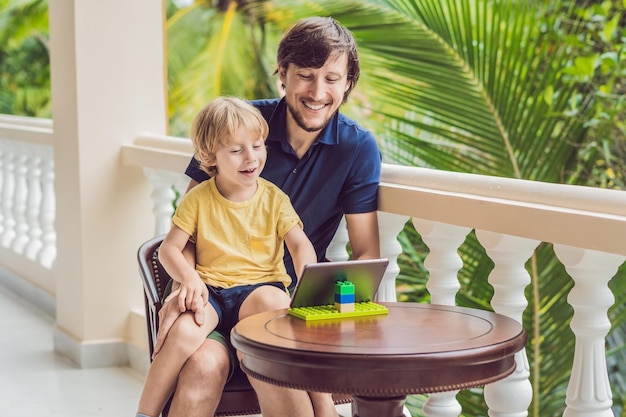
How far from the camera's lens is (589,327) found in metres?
2.27

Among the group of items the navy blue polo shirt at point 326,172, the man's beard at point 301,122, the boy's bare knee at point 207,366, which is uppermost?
the man's beard at point 301,122

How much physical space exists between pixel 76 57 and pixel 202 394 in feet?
7.49

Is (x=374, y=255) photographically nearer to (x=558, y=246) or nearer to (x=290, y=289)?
(x=290, y=289)

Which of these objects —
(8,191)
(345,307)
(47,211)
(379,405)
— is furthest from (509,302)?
(8,191)

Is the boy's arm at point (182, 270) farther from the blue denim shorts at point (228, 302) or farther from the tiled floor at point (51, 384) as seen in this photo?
the tiled floor at point (51, 384)

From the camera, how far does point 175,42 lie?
1106 centimetres

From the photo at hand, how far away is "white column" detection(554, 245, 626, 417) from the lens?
7.37 feet

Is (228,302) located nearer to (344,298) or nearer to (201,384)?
(201,384)

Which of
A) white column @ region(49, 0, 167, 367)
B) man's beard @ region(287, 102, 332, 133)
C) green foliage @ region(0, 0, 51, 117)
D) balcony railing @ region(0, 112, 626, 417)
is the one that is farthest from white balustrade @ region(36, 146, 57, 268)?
green foliage @ region(0, 0, 51, 117)

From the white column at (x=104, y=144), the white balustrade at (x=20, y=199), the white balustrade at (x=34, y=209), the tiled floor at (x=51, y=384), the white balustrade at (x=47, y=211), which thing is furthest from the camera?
the white balustrade at (x=20, y=199)

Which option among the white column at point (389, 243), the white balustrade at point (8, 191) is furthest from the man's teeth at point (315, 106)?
the white balustrade at point (8, 191)

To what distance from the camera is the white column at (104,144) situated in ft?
14.4

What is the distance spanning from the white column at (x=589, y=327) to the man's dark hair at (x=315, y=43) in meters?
0.85

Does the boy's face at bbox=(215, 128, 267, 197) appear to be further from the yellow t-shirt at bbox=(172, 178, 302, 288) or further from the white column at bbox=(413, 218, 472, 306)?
the white column at bbox=(413, 218, 472, 306)
